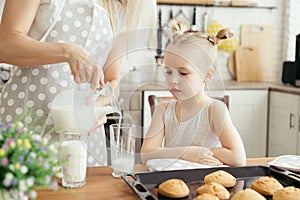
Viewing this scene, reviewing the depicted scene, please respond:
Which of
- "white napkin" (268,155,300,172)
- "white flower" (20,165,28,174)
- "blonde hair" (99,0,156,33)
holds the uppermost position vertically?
"blonde hair" (99,0,156,33)

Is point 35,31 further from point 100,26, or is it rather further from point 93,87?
point 93,87

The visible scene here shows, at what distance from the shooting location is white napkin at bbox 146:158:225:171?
4.23ft

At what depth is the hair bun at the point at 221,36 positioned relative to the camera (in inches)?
55.4

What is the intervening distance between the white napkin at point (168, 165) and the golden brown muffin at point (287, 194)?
29 centimetres

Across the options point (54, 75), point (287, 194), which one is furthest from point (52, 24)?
point (287, 194)

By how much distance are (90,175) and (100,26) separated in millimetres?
583

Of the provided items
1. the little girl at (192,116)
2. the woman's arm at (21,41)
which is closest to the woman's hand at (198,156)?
the little girl at (192,116)

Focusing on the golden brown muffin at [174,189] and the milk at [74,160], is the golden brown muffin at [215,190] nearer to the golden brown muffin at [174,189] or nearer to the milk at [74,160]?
the golden brown muffin at [174,189]

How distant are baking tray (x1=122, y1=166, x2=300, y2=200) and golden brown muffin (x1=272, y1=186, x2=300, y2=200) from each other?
5 centimetres

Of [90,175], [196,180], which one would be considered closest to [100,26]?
[90,175]

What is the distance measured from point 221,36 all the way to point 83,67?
1.53 ft

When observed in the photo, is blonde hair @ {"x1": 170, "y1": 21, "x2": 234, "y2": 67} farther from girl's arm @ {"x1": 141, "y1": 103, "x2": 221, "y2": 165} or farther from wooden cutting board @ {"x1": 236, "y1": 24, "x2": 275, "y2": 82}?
wooden cutting board @ {"x1": 236, "y1": 24, "x2": 275, "y2": 82}

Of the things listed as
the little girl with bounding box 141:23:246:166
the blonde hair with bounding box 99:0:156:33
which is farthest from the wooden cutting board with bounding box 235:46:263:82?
the blonde hair with bounding box 99:0:156:33

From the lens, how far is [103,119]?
1.25 metres
